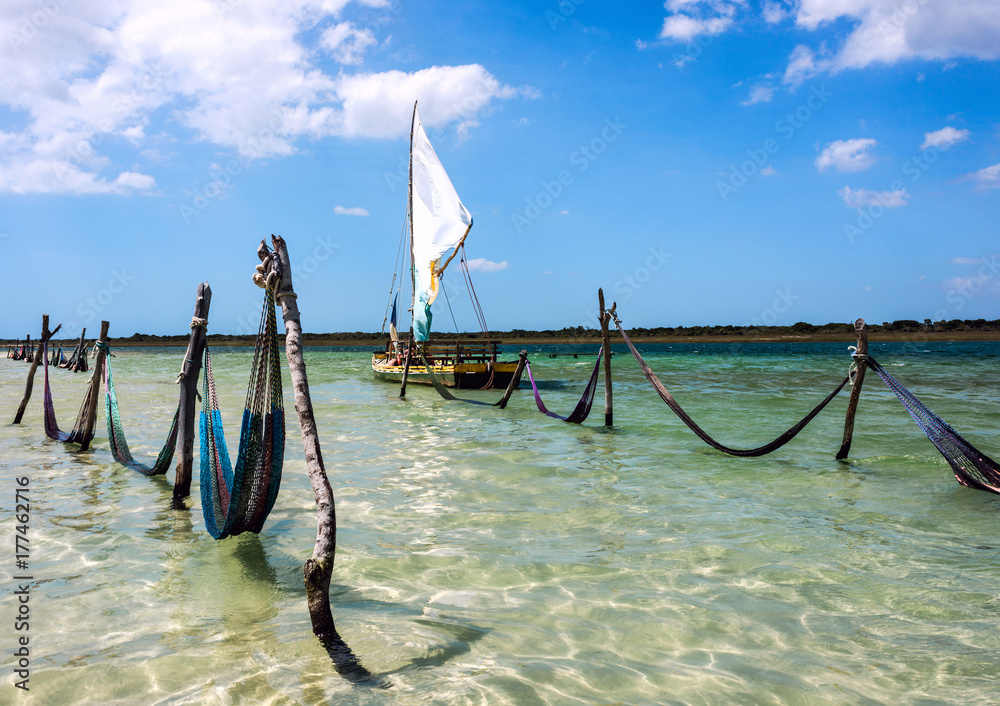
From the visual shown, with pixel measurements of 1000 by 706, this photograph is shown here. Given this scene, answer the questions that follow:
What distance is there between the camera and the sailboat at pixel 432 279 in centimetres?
2275

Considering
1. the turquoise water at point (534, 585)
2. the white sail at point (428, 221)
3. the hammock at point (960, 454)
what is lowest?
the turquoise water at point (534, 585)

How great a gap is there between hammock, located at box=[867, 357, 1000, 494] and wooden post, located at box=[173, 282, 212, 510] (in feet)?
25.9

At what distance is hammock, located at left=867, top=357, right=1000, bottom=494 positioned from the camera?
23.8 ft

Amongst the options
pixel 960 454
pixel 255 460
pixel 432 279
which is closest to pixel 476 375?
pixel 432 279

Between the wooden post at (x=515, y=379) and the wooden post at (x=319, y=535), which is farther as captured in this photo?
the wooden post at (x=515, y=379)

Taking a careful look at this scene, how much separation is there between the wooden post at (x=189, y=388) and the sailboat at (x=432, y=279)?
15.8m

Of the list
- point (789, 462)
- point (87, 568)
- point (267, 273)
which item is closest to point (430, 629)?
point (267, 273)

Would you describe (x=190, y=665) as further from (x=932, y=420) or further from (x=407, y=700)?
(x=932, y=420)

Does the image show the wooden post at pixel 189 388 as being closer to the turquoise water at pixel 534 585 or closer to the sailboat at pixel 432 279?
the turquoise water at pixel 534 585

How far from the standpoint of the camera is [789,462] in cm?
976

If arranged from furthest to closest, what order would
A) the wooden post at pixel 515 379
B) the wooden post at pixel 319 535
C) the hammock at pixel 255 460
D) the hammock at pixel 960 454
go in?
the wooden post at pixel 515 379 < the hammock at pixel 960 454 < the hammock at pixel 255 460 < the wooden post at pixel 319 535

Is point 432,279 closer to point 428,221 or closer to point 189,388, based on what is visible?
point 428,221

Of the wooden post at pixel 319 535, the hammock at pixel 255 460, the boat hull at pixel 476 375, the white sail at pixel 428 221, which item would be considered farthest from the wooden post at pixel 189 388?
the white sail at pixel 428 221

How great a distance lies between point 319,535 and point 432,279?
22.2 meters
